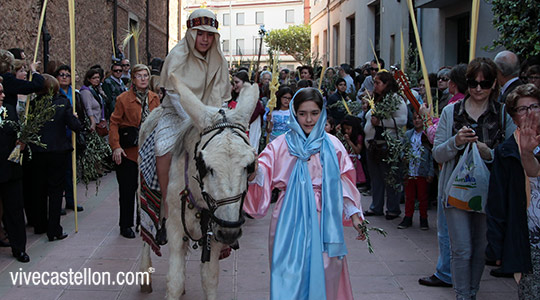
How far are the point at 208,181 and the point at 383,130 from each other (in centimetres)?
522

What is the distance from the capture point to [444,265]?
17.4 feet

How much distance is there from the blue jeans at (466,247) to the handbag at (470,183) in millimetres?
152

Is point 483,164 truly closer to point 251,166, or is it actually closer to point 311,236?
point 311,236

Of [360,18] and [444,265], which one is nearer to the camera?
[444,265]

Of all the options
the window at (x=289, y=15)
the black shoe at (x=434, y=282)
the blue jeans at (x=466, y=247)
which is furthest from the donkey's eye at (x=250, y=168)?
the window at (x=289, y=15)

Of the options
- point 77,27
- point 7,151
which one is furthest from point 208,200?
point 77,27

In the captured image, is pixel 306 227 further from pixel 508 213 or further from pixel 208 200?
pixel 508 213

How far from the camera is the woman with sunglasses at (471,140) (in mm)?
4324

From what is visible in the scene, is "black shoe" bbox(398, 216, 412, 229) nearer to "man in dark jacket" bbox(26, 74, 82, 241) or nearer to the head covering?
the head covering

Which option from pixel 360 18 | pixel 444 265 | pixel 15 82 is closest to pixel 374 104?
pixel 444 265

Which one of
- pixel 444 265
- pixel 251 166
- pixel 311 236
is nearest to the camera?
pixel 251 166

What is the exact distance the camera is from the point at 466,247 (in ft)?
14.6

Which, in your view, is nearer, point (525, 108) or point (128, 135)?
point (525, 108)

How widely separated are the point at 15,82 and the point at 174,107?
2.72 metres
